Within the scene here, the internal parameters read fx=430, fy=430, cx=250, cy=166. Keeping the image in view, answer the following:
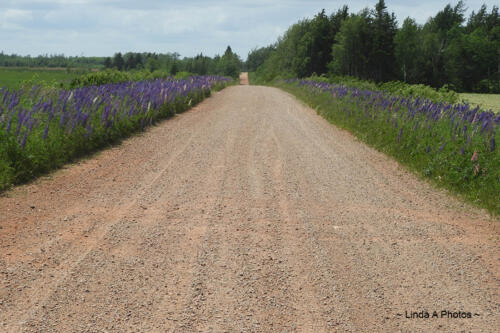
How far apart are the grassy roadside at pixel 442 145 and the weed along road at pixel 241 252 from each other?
0.47 m

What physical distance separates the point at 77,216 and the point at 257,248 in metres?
2.54

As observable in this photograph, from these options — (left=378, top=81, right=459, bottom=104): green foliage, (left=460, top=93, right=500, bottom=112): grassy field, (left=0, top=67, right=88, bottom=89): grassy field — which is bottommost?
(left=460, top=93, right=500, bottom=112): grassy field

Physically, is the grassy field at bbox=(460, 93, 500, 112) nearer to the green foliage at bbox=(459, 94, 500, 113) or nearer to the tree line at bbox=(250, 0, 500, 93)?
the green foliage at bbox=(459, 94, 500, 113)

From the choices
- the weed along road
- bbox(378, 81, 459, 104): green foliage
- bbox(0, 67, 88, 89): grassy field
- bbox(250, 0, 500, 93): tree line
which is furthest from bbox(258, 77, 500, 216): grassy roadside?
bbox(250, 0, 500, 93): tree line

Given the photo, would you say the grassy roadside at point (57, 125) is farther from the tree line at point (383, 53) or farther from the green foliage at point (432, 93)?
the tree line at point (383, 53)

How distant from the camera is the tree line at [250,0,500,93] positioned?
253 feet

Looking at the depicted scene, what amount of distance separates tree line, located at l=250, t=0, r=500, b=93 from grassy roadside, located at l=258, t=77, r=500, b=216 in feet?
207

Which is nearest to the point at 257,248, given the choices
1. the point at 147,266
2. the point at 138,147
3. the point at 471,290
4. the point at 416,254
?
the point at 147,266

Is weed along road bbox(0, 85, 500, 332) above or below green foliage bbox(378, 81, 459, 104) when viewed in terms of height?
below

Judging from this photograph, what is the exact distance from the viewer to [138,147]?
10586 mm

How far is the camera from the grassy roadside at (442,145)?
289 inches

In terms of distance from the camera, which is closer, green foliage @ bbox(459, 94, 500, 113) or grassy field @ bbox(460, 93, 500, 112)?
green foliage @ bbox(459, 94, 500, 113)

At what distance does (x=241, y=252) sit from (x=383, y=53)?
80.5m

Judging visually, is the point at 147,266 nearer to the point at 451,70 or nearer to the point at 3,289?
the point at 3,289
